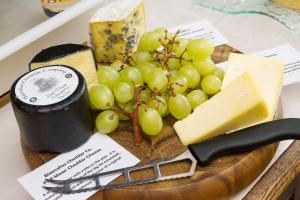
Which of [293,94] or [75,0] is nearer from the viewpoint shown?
[293,94]

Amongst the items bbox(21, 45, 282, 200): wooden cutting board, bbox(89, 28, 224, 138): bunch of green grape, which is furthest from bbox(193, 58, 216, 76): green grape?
bbox(21, 45, 282, 200): wooden cutting board

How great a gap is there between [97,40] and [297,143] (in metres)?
0.36

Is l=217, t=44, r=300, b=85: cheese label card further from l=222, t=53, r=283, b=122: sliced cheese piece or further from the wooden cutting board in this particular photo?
the wooden cutting board

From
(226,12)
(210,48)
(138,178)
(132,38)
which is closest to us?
(138,178)

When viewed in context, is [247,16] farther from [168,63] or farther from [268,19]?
[168,63]

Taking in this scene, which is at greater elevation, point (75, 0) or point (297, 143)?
point (75, 0)

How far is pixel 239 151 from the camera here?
0.55m

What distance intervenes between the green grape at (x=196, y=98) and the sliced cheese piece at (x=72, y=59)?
0.48 feet

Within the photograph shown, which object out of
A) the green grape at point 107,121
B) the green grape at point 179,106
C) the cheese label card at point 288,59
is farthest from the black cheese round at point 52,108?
the cheese label card at point 288,59

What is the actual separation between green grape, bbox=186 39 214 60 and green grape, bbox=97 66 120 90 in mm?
119

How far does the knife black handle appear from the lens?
1.77 ft

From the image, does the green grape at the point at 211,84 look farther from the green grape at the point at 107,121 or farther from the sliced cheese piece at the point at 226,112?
the green grape at the point at 107,121

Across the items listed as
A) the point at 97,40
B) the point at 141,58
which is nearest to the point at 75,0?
the point at 97,40

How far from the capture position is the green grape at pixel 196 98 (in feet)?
2.02
